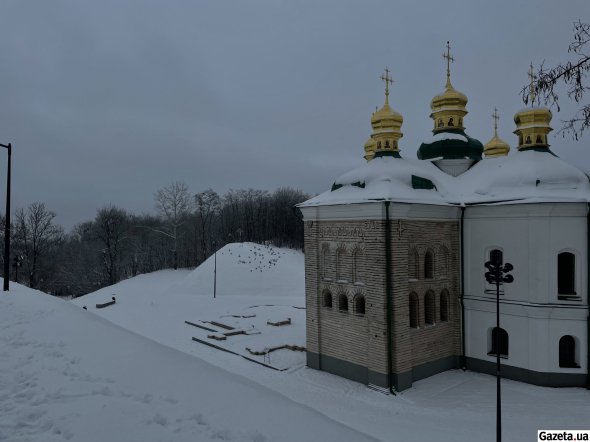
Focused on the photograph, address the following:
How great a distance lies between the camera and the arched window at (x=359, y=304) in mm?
14648

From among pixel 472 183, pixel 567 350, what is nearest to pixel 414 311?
pixel 567 350

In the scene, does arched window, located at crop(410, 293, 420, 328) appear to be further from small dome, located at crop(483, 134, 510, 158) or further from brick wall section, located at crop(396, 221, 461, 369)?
small dome, located at crop(483, 134, 510, 158)

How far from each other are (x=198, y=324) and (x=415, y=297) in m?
13.8

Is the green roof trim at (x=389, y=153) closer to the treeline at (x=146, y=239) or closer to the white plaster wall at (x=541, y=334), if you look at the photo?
the white plaster wall at (x=541, y=334)

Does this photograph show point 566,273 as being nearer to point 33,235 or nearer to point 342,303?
point 342,303

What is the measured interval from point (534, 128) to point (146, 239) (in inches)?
2015

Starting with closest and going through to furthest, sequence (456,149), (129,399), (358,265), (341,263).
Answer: (129,399) → (358,265) → (341,263) → (456,149)

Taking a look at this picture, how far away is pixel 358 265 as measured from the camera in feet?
48.1

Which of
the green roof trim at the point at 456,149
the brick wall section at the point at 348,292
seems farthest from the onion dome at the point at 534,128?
the brick wall section at the point at 348,292

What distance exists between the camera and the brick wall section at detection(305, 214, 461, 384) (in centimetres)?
1377

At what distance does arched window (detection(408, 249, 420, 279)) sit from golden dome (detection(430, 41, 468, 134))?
24.6 feet

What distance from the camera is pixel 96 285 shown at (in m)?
49.9

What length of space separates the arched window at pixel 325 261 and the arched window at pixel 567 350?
835 centimetres

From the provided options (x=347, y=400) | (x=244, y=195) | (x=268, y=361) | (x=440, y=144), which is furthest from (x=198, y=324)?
(x=244, y=195)
